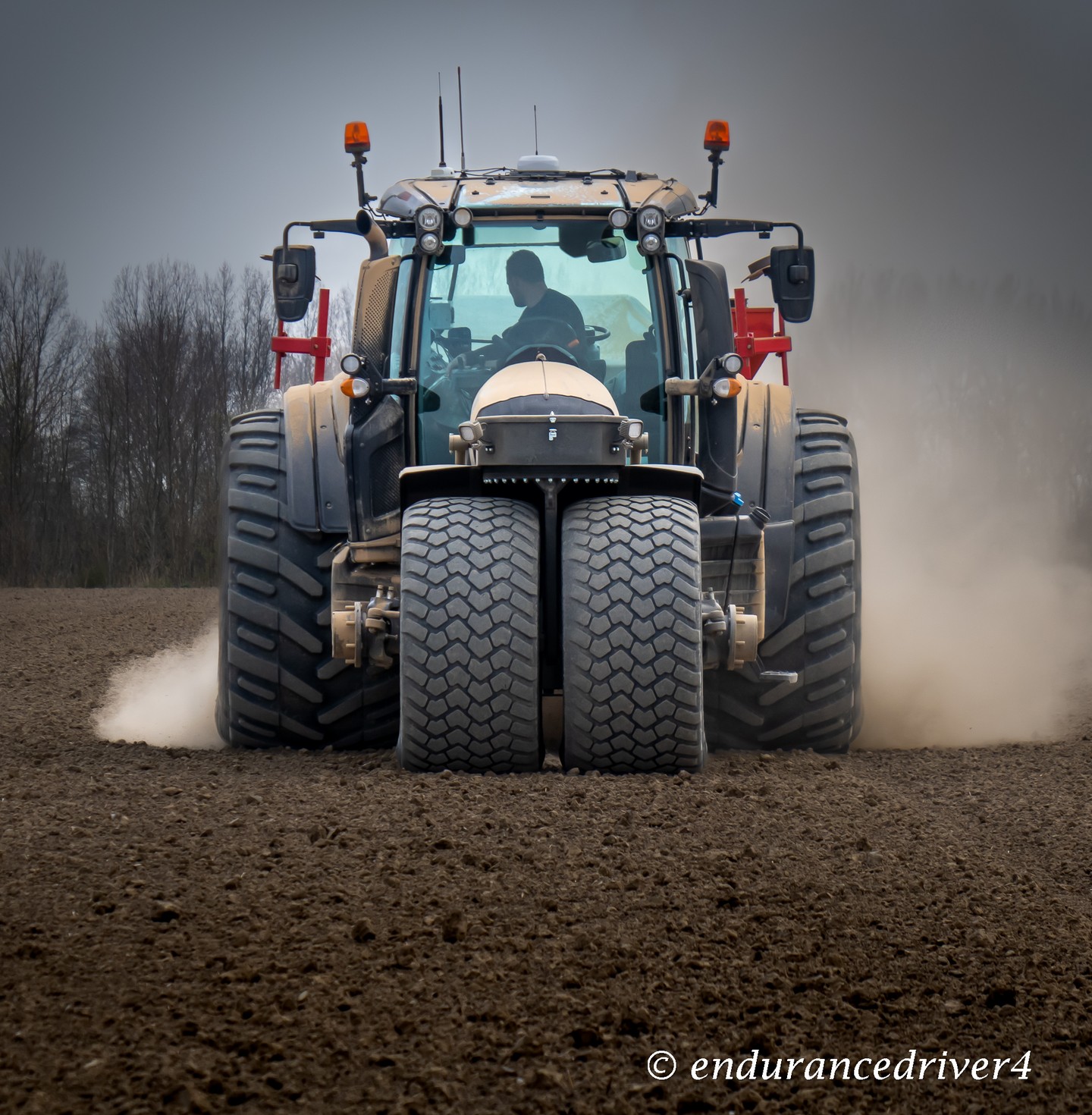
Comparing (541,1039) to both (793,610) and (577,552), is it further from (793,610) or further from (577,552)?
(793,610)

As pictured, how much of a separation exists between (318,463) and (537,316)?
1105mm

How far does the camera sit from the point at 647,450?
18.4 ft

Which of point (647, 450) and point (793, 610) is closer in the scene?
point (647, 450)

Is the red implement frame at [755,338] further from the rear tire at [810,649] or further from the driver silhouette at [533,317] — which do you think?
the driver silhouette at [533,317]

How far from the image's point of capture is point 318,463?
5.76m

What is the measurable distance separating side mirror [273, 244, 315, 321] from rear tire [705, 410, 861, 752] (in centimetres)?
228

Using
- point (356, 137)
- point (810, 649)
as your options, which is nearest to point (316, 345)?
point (356, 137)

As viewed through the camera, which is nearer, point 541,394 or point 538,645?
point 538,645

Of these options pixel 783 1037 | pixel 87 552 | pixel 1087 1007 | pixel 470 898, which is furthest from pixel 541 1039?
pixel 87 552

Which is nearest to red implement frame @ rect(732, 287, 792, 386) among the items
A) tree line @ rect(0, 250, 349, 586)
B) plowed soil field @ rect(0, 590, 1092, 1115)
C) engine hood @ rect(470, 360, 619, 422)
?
engine hood @ rect(470, 360, 619, 422)

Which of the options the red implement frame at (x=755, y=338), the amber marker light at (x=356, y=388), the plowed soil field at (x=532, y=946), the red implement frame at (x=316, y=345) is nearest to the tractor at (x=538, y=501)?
the amber marker light at (x=356, y=388)

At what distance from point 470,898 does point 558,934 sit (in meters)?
0.32

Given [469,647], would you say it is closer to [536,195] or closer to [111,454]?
[536,195]

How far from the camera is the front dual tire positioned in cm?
460
